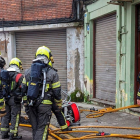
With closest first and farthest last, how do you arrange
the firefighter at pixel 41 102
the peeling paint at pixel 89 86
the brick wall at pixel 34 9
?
the firefighter at pixel 41 102 < the peeling paint at pixel 89 86 < the brick wall at pixel 34 9

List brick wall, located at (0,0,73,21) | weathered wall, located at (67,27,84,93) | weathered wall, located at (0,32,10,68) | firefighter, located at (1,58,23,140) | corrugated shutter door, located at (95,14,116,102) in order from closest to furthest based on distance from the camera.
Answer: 1. firefighter, located at (1,58,23,140)
2. corrugated shutter door, located at (95,14,116,102)
3. weathered wall, located at (67,27,84,93)
4. brick wall, located at (0,0,73,21)
5. weathered wall, located at (0,32,10,68)

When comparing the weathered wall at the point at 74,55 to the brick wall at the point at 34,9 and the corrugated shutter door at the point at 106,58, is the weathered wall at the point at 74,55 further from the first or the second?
the corrugated shutter door at the point at 106,58

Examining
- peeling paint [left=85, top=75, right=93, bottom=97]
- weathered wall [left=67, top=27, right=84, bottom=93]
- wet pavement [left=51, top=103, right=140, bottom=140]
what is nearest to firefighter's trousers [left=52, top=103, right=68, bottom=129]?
wet pavement [left=51, top=103, right=140, bottom=140]

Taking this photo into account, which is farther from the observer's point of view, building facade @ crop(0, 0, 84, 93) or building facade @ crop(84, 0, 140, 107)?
building facade @ crop(0, 0, 84, 93)

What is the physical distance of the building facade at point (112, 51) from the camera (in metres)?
7.78

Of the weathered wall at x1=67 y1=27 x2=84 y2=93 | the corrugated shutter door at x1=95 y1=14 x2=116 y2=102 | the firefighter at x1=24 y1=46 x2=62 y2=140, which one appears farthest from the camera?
the weathered wall at x1=67 y1=27 x2=84 y2=93

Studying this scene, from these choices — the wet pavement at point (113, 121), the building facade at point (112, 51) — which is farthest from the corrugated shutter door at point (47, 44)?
the wet pavement at point (113, 121)

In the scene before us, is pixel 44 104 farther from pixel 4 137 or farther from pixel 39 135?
pixel 4 137

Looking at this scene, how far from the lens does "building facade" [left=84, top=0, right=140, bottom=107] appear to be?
25.5 feet

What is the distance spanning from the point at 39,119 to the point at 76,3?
7.36 m

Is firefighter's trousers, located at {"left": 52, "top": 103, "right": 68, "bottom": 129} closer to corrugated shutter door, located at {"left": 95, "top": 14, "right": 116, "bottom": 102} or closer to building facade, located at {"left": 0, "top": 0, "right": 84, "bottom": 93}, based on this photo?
corrugated shutter door, located at {"left": 95, "top": 14, "right": 116, "bottom": 102}

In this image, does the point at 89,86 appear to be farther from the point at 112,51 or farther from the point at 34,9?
the point at 34,9

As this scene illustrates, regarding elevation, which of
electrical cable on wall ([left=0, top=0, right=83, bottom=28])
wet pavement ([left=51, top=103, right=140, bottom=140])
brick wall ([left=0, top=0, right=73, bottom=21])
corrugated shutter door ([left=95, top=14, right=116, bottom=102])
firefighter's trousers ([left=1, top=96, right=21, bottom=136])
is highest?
brick wall ([left=0, top=0, right=73, bottom=21])

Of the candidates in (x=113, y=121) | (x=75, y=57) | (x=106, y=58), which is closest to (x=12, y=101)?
(x=113, y=121)
